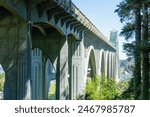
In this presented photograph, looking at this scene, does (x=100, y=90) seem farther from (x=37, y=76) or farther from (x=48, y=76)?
Result: (x=37, y=76)

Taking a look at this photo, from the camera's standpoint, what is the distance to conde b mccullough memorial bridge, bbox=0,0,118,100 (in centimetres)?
2333

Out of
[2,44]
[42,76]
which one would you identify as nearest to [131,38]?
[2,44]

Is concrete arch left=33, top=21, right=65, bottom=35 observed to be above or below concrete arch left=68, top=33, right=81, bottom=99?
above

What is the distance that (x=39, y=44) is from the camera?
38.6 metres

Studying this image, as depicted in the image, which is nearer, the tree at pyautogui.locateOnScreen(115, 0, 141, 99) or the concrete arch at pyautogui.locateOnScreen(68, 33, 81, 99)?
the tree at pyautogui.locateOnScreen(115, 0, 141, 99)

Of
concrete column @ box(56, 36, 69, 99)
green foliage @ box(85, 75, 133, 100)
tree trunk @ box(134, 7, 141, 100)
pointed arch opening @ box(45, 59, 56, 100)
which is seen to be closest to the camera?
tree trunk @ box(134, 7, 141, 100)

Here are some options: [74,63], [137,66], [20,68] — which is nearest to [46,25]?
[137,66]

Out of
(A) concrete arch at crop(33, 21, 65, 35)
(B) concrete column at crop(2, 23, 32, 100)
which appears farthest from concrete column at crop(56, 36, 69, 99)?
(B) concrete column at crop(2, 23, 32, 100)

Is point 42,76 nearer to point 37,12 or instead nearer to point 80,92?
point 80,92

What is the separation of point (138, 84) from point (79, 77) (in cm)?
1814

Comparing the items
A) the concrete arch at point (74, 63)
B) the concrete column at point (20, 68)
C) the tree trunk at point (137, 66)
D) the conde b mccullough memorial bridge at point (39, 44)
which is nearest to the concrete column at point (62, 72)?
the conde b mccullough memorial bridge at point (39, 44)

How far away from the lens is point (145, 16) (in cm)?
2625

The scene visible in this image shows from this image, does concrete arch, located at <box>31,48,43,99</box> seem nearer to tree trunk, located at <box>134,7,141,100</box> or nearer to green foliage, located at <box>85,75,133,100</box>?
green foliage, located at <box>85,75,133,100</box>

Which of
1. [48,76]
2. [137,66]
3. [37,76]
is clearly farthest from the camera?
[48,76]
